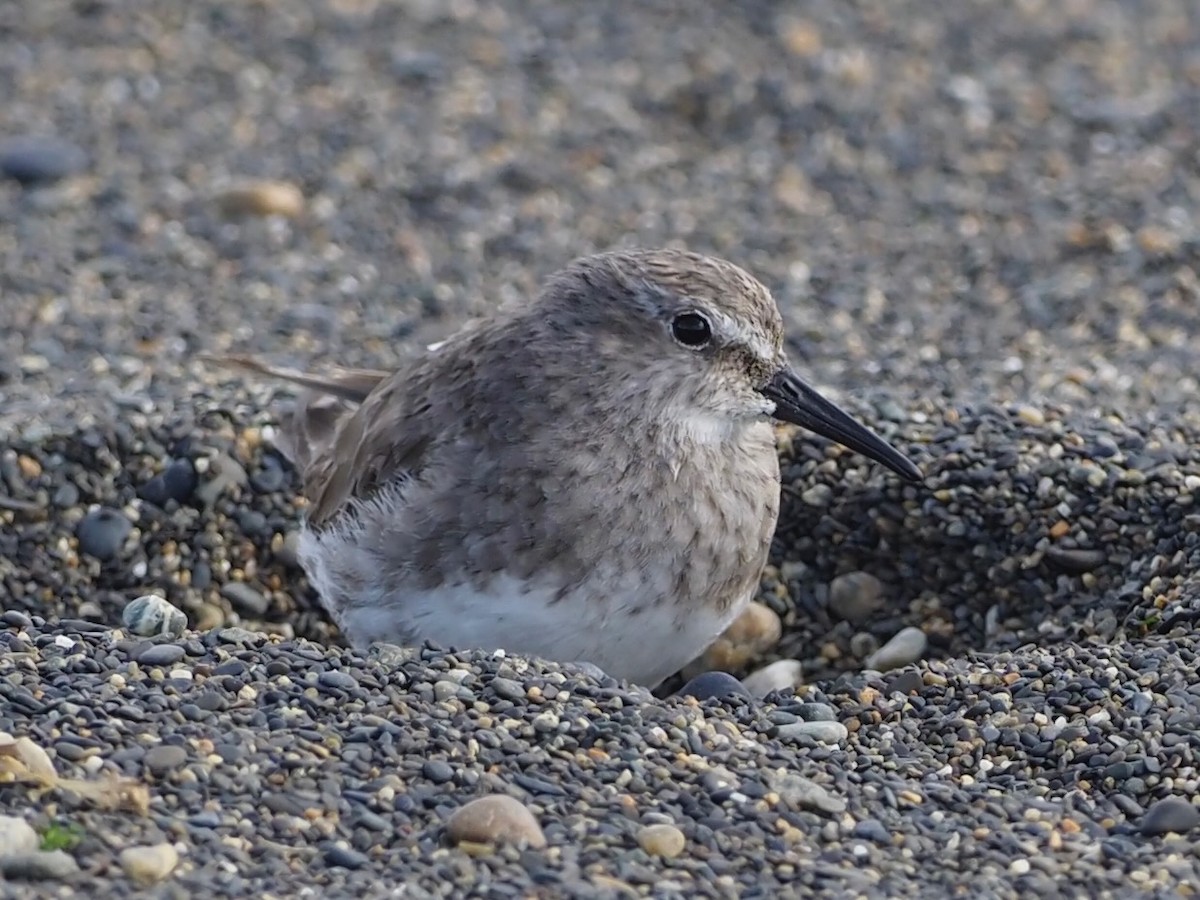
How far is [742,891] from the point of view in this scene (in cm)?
372

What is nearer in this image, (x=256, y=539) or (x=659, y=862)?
(x=659, y=862)

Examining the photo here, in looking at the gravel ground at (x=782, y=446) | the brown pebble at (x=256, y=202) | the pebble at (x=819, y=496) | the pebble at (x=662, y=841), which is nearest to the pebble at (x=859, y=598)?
the gravel ground at (x=782, y=446)

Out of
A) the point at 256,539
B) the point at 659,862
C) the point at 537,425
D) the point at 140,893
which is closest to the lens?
the point at 140,893

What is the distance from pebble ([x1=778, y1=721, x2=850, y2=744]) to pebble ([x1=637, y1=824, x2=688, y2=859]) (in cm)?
61

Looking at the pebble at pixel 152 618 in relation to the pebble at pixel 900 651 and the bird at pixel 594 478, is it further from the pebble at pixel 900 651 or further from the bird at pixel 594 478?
the pebble at pixel 900 651

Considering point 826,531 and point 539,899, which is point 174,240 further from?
point 539,899

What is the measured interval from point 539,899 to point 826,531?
2.46 meters

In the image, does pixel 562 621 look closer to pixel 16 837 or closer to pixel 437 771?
pixel 437 771

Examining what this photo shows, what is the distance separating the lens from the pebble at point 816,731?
441 cm

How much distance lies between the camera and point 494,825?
380 centimetres

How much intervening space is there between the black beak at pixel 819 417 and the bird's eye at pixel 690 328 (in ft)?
0.79

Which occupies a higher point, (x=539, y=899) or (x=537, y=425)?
(x=537, y=425)

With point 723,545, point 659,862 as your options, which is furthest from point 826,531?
point 659,862

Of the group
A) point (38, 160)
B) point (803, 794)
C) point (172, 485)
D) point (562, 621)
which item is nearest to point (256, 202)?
point (38, 160)
